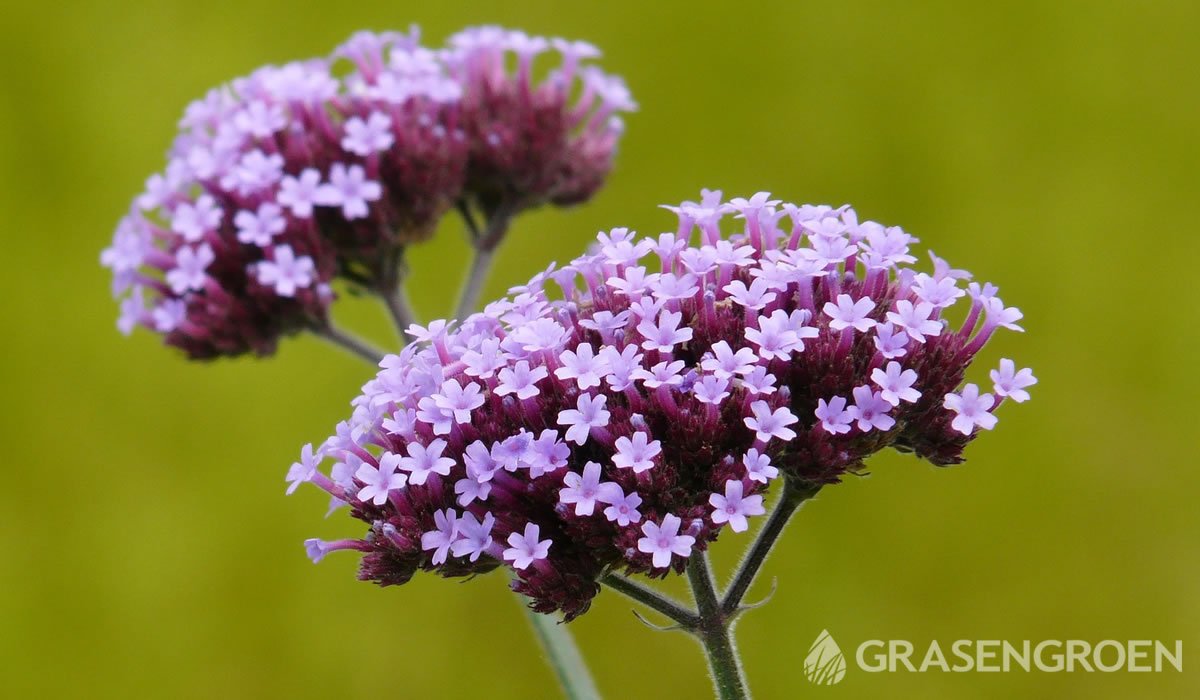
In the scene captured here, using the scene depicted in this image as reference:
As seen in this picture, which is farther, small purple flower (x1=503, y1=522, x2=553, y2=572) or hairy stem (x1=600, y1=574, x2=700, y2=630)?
hairy stem (x1=600, y1=574, x2=700, y2=630)

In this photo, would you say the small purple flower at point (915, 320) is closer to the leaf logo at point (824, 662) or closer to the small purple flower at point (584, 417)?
the small purple flower at point (584, 417)

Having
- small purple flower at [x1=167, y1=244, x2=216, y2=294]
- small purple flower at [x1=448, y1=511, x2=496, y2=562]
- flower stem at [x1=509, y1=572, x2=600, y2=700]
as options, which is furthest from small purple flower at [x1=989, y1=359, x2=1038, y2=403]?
small purple flower at [x1=167, y1=244, x2=216, y2=294]


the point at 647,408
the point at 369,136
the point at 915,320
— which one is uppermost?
the point at 369,136

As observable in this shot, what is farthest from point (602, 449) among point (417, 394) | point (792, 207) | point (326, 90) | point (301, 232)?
point (326, 90)

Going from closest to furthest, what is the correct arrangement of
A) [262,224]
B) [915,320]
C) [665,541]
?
1. [665,541]
2. [915,320]
3. [262,224]

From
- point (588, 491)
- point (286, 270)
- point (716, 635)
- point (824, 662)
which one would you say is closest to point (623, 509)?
point (588, 491)

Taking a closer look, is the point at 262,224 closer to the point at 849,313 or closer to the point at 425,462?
the point at 425,462

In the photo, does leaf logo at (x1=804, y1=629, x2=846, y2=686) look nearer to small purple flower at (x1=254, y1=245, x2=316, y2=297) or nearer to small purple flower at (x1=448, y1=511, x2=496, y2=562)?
small purple flower at (x1=448, y1=511, x2=496, y2=562)
